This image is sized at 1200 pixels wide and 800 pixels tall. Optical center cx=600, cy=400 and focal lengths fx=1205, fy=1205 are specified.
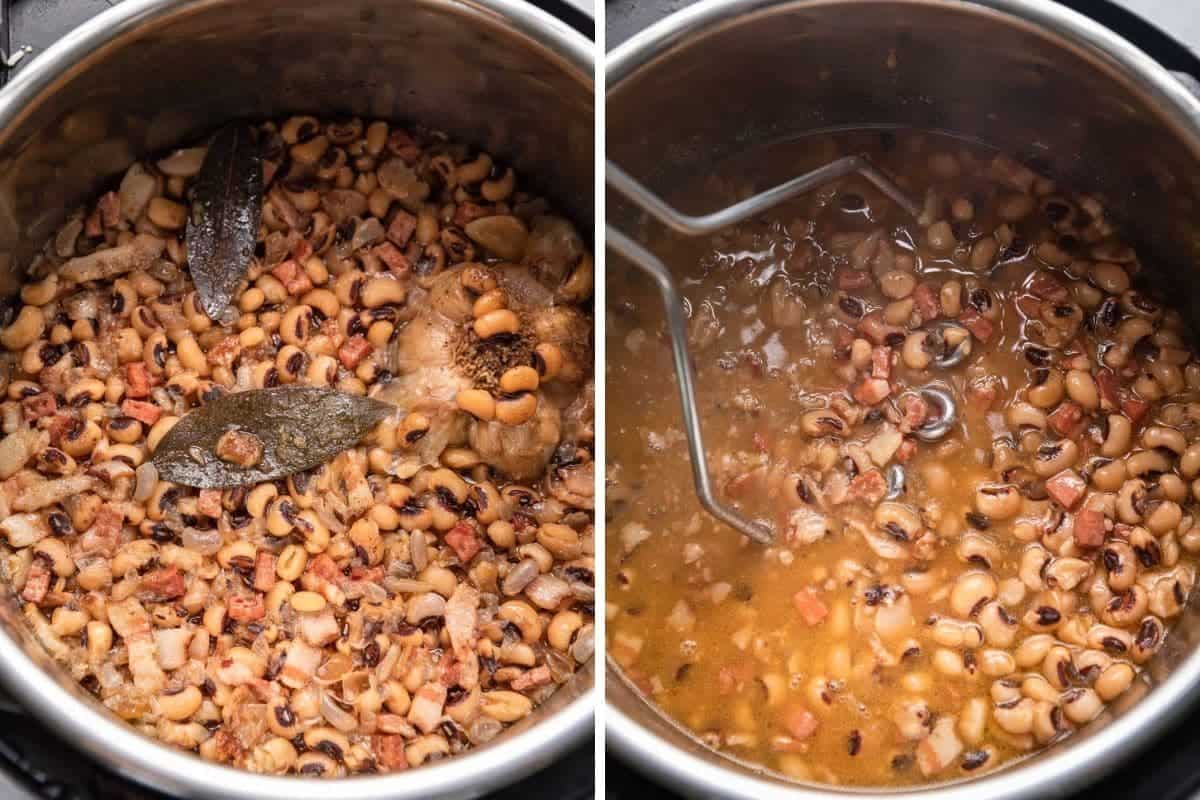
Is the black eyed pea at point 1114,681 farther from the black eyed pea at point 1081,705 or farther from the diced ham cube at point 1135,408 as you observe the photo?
the diced ham cube at point 1135,408

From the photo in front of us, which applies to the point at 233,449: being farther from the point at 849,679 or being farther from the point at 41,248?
the point at 849,679

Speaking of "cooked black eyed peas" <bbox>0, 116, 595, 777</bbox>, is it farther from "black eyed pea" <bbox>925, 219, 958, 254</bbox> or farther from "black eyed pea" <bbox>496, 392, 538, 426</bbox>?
"black eyed pea" <bbox>925, 219, 958, 254</bbox>

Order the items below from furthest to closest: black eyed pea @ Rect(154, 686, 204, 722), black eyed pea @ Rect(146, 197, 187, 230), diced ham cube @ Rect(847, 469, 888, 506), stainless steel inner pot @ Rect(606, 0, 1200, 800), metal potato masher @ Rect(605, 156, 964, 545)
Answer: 1. black eyed pea @ Rect(146, 197, 187, 230)
2. black eyed pea @ Rect(154, 686, 204, 722)
3. diced ham cube @ Rect(847, 469, 888, 506)
4. stainless steel inner pot @ Rect(606, 0, 1200, 800)
5. metal potato masher @ Rect(605, 156, 964, 545)

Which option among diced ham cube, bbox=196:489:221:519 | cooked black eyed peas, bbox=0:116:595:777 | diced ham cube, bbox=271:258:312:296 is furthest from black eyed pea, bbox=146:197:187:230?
diced ham cube, bbox=196:489:221:519

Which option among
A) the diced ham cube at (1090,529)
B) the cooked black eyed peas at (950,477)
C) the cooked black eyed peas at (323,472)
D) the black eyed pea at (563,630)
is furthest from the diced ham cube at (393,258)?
the diced ham cube at (1090,529)

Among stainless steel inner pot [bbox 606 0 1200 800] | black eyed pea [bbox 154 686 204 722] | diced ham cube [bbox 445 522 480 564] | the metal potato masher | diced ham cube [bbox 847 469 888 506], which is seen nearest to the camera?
the metal potato masher

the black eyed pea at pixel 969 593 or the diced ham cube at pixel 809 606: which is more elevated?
the black eyed pea at pixel 969 593
